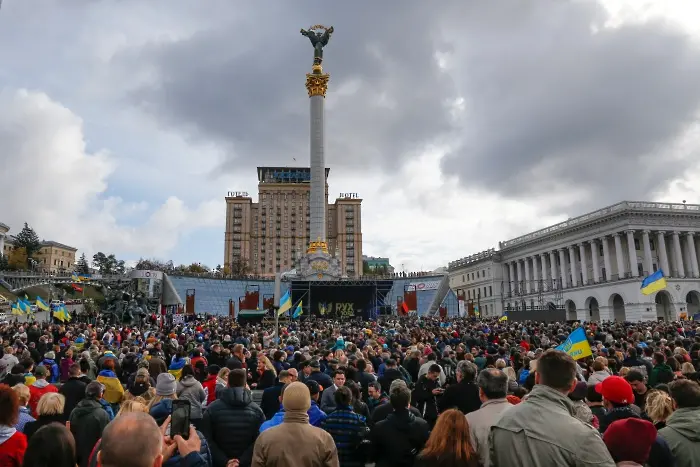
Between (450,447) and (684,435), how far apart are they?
2051mm

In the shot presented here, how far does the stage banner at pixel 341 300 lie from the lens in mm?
57969

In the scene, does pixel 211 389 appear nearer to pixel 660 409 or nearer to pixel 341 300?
pixel 660 409

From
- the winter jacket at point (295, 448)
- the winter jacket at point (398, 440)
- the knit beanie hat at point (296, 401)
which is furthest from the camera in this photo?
the winter jacket at point (398, 440)

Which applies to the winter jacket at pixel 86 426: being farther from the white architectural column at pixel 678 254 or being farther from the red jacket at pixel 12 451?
the white architectural column at pixel 678 254

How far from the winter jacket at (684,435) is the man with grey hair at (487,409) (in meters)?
1.32

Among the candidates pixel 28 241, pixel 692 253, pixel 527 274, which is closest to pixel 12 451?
pixel 692 253

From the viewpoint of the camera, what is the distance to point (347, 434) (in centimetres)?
515

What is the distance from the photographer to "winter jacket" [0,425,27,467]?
407 cm

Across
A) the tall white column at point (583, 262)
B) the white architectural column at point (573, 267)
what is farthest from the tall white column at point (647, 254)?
the white architectural column at point (573, 267)

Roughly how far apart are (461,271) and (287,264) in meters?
55.9

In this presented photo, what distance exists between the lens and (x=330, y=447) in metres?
3.90

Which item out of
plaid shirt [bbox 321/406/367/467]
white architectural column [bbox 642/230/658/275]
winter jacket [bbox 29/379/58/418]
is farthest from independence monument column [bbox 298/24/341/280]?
plaid shirt [bbox 321/406/367/467]

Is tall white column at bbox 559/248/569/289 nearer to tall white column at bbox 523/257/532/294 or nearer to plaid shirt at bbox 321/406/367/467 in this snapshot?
tall white column at bbox 523/257/532/294

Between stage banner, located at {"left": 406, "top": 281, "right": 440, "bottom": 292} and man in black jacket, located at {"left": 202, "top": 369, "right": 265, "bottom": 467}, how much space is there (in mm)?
57442
